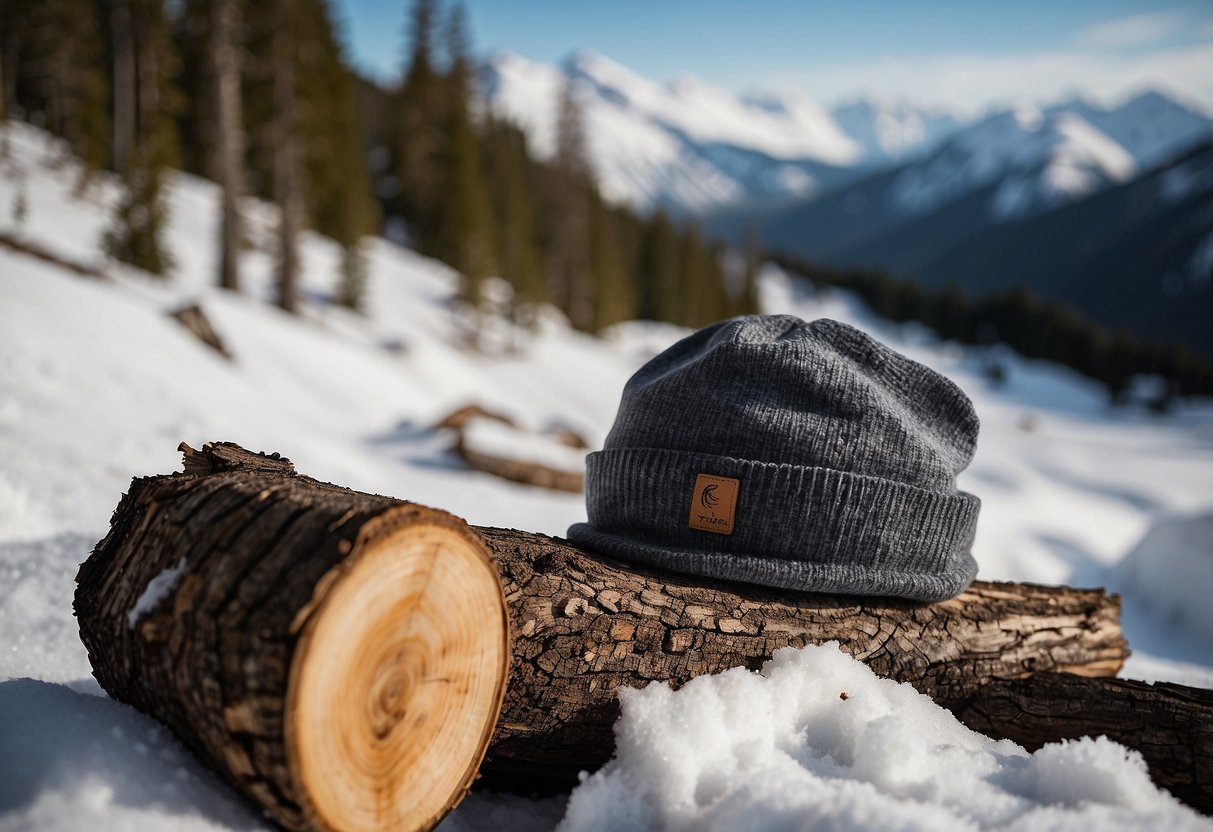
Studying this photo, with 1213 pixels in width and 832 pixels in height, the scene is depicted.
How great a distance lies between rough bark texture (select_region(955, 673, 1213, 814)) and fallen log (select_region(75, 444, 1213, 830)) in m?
0.10

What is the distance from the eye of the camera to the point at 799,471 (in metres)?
2.09

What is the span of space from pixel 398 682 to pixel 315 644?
0.22 meters

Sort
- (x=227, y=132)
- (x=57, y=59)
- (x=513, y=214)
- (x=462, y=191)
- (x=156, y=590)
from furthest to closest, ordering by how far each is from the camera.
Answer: (x=513, y=214) → (x=462, y=191) → (x=57, y=59) → (x=227, y=132) → (x=156, y=590)

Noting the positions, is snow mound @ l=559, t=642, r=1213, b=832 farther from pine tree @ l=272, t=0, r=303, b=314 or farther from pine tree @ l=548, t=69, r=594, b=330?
pine tree @ l=548, t=69, r=594, b=330

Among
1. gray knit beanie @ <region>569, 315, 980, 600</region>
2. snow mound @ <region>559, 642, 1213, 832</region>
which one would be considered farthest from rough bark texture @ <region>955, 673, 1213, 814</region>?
gray knit beanie @ <region>569, 315, 980, 600</region>

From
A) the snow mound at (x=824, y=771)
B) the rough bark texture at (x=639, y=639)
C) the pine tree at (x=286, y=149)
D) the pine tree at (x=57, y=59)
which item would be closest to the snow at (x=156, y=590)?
the rough bark texture at (x=639, y=639)

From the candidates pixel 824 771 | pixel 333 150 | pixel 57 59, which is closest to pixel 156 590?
pixel 824 771

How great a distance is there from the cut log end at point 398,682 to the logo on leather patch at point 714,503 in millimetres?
722

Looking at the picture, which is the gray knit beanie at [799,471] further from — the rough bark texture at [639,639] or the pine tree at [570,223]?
the pine tree at [570,223]

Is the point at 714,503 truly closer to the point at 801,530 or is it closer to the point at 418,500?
the point at 801,530

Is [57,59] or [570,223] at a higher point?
[570,223]

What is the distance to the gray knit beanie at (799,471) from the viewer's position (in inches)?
82.5

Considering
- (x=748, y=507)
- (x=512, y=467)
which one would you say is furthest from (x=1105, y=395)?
(x=748, y=507)

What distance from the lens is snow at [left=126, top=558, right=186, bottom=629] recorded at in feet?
4.97
